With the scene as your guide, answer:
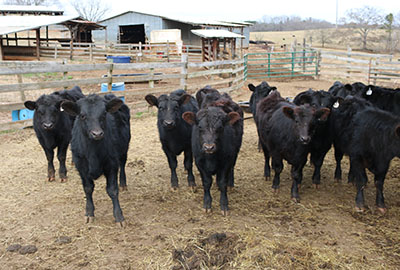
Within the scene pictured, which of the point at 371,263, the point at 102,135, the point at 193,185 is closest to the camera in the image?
the point at 371,263

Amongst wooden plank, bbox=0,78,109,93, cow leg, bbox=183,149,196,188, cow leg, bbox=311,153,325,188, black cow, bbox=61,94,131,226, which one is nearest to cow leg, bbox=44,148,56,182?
black cow, bbox=61,94,131,226

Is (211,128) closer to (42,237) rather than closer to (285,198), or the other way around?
(285,198)

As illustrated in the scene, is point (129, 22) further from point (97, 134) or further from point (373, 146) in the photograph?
point (373, 146)

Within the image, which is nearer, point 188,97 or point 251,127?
point 188,97

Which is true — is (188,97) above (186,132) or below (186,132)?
above

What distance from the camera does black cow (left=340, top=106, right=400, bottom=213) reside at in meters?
4.80

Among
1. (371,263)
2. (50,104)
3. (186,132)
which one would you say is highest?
(50,104)

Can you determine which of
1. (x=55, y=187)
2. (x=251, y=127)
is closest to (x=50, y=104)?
(x=55, y=187)

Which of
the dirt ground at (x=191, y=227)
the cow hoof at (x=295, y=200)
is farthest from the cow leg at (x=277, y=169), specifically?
the cow hoof at (x=295, y=200)

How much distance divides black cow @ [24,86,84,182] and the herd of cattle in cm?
2

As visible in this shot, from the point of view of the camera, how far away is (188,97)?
596 cm

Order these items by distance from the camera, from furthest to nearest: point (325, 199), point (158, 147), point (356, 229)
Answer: point (158, 147) → point (325, 199) → point (356, 229)

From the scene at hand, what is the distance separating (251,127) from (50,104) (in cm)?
582

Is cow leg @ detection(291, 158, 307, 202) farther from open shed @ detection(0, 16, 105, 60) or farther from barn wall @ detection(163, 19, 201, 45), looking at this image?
barn wall @ detection(163, 19, 201, 45)
